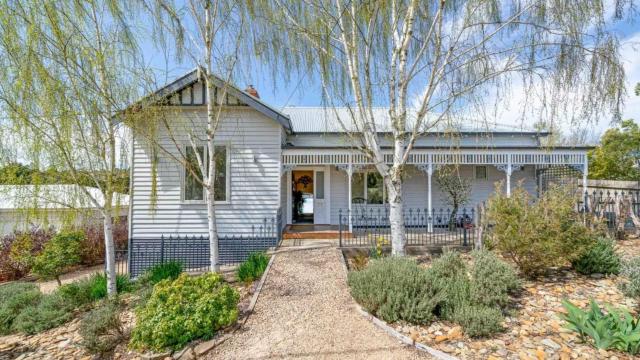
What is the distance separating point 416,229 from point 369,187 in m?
2.64

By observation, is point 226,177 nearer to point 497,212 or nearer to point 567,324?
point 497,212

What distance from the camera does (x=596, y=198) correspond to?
7.48 metres

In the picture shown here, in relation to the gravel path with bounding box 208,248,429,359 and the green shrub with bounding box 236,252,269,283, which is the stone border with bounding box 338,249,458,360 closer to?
the gravel path with bounding box 208,248,429,359

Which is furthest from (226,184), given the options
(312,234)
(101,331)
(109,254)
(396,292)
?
(396,292)

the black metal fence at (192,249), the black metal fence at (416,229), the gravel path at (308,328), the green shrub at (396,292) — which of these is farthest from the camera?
the black metal fence at (192,249)

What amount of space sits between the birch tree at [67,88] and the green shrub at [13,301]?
8.67 ft

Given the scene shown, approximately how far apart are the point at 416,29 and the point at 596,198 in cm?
664

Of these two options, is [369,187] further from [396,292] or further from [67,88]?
[67,88]

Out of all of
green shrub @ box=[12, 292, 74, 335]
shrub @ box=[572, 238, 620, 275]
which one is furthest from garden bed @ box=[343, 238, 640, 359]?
green shrub @ box=[12, 292, 74, 335]

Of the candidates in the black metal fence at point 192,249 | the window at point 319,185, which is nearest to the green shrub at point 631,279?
the black metal fence at point 192,249

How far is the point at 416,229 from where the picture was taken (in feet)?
35.4

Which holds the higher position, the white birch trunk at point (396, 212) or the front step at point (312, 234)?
the white birch trunk at point (396, 212)

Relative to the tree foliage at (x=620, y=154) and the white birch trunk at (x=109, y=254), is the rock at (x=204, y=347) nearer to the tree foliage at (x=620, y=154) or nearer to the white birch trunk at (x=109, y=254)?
the white birch trunk at (x=109, y=254)

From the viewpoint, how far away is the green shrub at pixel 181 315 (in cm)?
365
